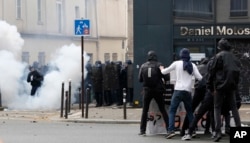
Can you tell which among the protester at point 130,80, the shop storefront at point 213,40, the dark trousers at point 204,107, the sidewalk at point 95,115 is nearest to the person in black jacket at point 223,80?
the dark trousers at point 204,107

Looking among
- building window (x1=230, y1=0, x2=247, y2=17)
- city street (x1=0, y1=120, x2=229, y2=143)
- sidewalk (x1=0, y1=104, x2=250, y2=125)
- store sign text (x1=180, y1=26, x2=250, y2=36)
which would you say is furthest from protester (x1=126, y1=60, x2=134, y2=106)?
city street (x1=0, y1=120, x2=229, y2=143)

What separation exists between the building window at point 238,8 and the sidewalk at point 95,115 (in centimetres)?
331

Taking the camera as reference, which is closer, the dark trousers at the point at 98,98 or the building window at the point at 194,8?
the building window at the point at 194,8

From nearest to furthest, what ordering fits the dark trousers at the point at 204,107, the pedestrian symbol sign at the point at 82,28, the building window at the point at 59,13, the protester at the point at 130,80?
the dark trousers at the point at 204,107 < the pedestrian symbol sign at the point at 82,28 < the protester at the point at 130,80 < the building window at the point at 59,13

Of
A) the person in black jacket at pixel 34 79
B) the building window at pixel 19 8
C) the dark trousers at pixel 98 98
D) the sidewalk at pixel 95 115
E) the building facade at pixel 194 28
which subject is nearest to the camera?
the sidewalk at pixel 95 115

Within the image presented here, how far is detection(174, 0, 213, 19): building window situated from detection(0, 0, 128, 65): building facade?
10.7 meters

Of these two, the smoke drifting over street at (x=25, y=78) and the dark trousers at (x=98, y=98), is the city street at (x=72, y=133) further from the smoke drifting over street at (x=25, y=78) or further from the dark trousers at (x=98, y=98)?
the dark trousers at (x=98, y=98)

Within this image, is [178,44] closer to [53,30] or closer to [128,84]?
[128,84]

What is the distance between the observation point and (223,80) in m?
13.1

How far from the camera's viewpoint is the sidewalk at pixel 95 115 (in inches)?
771

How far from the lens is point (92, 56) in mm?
43250

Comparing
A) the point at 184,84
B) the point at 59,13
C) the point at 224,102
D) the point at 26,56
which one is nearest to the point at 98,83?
the point at 26,56

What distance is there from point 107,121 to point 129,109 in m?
4.18

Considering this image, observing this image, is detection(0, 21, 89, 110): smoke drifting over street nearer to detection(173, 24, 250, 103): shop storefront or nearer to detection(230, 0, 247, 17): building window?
detection(173, 24, 250, 103): shop storefront
